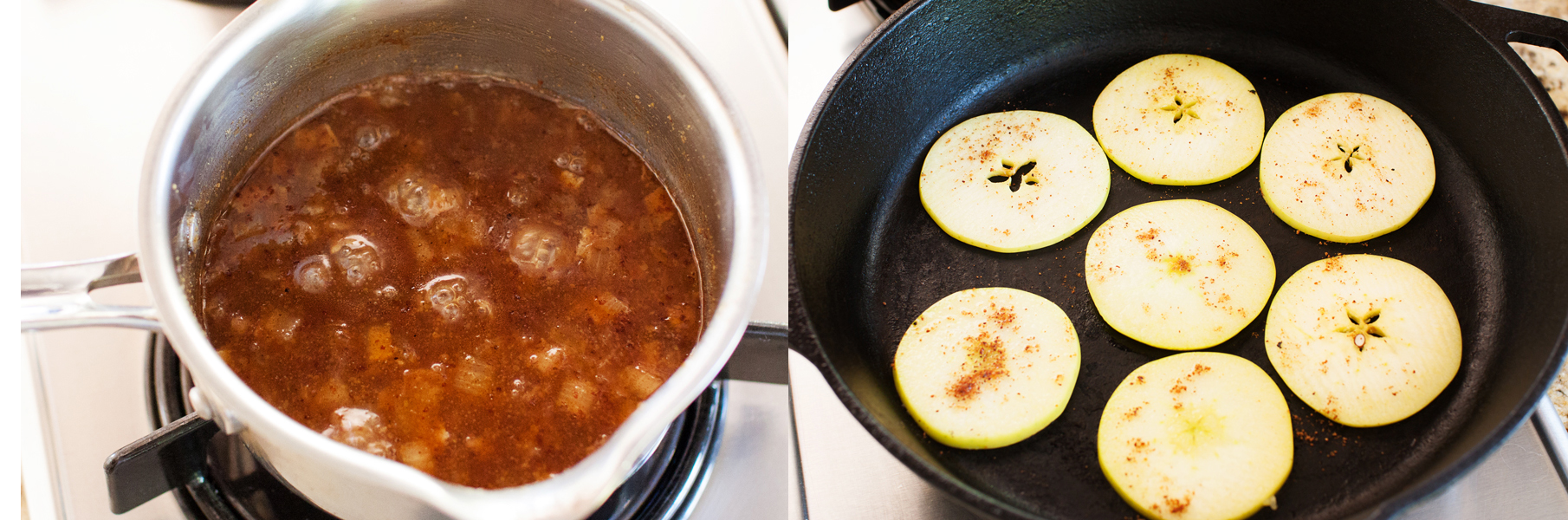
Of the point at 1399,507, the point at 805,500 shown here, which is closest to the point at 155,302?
the point at 805,500

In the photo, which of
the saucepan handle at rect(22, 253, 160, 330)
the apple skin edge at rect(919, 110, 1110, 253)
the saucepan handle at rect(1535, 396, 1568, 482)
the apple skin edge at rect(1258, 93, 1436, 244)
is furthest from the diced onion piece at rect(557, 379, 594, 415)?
the saucepan handle at rect(1535, 396, 1568, 482)

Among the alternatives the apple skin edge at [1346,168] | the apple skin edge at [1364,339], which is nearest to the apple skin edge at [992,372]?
the apple skin edge at [1364,339]

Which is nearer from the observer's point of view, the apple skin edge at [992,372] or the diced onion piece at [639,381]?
the diced onion piece at [639,381]

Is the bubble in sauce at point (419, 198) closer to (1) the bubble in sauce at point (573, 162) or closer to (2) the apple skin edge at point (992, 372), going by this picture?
(1) the bubble in sauce at point (573, 162)

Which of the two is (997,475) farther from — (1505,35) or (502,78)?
(1505,35)

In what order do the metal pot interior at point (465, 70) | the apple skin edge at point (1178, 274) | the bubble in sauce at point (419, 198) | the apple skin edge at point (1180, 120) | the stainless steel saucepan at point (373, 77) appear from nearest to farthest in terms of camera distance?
the stainless steel saucepan at point (373, 77) → the metal pot interior at point (465, 70) → the bubble in sauce at point (419, 198) → the apple skin edge at point (1178, 274) → the apple skin edge at point (1180, 120)

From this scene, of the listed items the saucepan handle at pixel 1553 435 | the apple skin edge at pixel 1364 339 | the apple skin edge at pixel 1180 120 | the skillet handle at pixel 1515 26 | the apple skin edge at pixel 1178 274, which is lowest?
the saucepan handle at pixel 1553 435
